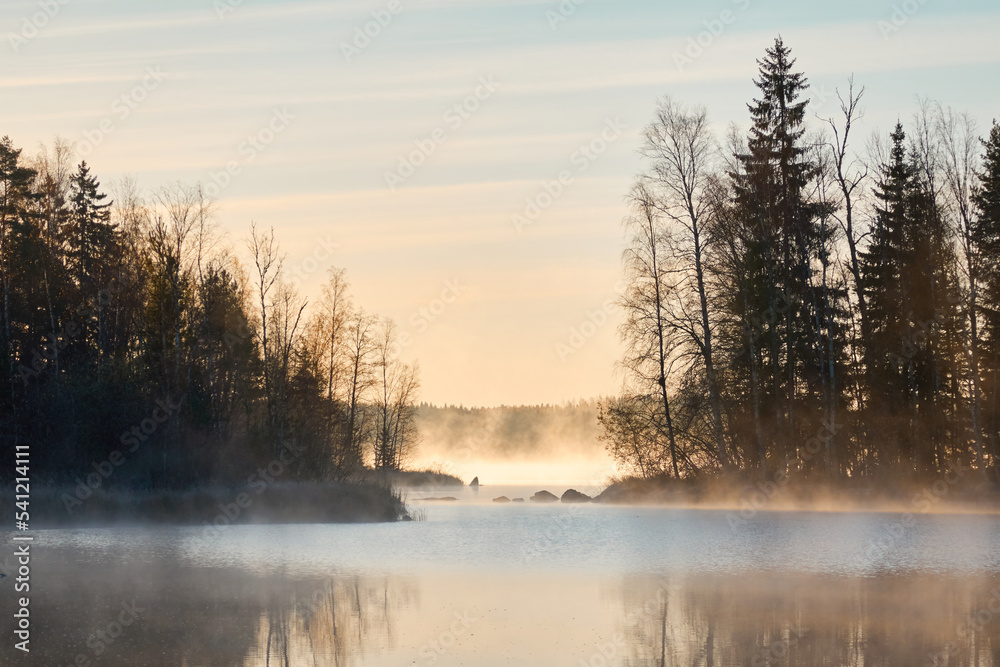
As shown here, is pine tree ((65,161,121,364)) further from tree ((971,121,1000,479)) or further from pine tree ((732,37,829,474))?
tree ((971,121,1000,479))

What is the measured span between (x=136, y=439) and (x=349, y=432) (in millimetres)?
21893

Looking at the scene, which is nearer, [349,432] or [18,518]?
[18,518]

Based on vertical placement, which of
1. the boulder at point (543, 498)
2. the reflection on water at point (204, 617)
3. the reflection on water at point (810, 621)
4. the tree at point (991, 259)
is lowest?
the reflection on water at point (204, 617)

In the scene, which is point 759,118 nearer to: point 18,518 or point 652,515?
point 652,515

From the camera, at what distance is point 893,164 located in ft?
159

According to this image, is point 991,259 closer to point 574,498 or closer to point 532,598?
point 574,498

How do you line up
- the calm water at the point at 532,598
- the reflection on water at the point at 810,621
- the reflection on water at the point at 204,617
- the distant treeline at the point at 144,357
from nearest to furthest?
the reflection on water at the point at 810,621
the reflection on water at the point at 204,617
the calm water at the point at 532,598
the distant treeline at the point at 144,357

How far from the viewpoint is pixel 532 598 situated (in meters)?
17.6

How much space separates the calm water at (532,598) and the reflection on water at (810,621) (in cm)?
4

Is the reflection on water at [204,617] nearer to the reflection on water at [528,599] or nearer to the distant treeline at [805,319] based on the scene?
the reflection on water at [528,599]

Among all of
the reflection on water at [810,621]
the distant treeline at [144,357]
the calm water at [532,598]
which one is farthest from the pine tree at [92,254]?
the reflection on water at [810,621]

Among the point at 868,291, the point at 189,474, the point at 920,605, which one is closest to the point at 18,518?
the point at 189,474

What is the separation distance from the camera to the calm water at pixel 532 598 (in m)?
12.8

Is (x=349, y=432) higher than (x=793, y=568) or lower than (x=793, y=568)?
higher
